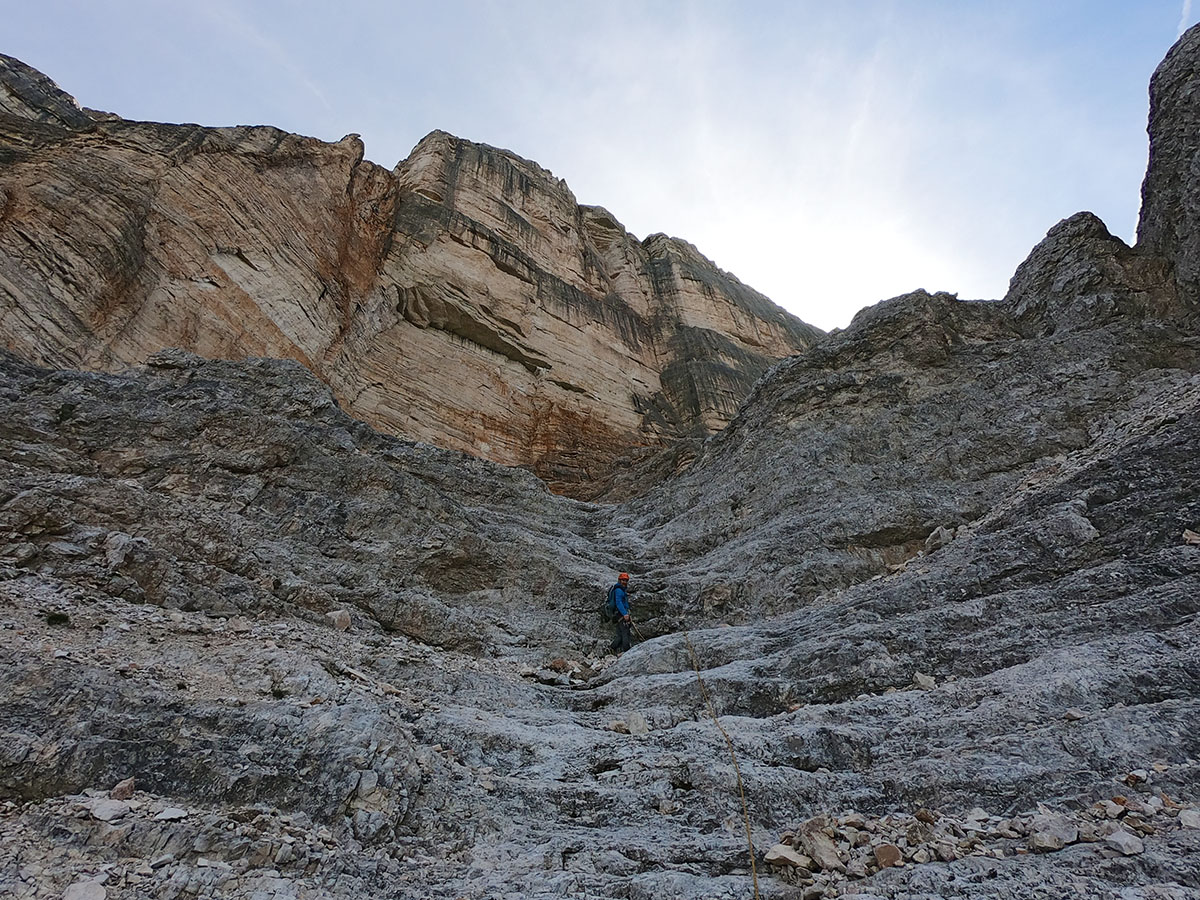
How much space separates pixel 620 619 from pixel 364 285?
77.9 feet

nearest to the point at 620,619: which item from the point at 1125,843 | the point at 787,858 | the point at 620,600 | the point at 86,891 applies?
the point at 620,600

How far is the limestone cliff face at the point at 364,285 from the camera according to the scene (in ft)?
67.6

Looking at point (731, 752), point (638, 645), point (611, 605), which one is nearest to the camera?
point (731, 752)

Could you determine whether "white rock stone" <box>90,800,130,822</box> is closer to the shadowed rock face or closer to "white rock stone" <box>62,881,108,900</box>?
the shadowed rock face

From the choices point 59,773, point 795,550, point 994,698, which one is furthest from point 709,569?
point 59,773

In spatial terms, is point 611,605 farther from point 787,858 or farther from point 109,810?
point 109,810

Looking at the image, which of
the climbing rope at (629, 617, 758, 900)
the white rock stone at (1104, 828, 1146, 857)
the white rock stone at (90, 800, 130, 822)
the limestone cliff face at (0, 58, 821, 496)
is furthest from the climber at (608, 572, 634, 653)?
the limestone cliff face at (0, 58, 821, 496)

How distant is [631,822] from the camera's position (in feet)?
19.9

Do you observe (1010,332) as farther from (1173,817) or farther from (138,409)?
(138,409)

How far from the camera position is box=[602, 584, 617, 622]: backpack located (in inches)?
509

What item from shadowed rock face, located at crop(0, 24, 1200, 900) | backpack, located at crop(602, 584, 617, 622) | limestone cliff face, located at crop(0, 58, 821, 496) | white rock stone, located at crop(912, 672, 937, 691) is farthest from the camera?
limestone cliff face, located at crop(0, 58, 821, 496)

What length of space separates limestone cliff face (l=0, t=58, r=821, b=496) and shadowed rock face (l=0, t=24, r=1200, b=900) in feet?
22.5

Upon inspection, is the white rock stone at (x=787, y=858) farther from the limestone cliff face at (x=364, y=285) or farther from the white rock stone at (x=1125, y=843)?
the limestone cliff face at (x=364, y=285)

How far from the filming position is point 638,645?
1135cm
